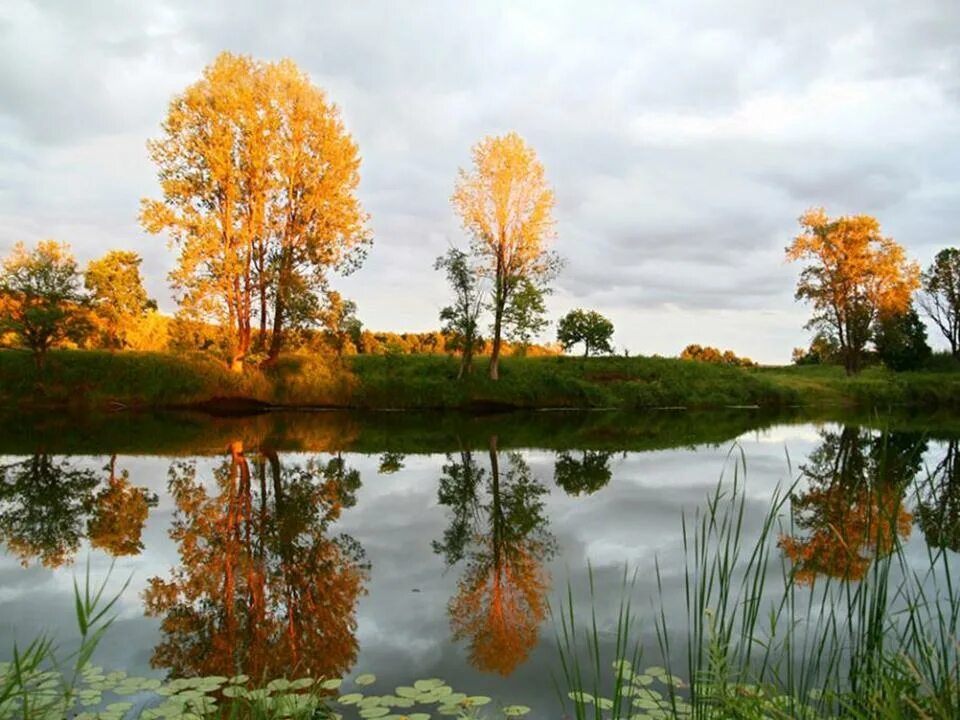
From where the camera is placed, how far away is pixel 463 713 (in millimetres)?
3957

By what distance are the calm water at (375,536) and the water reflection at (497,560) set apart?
29 millimetres

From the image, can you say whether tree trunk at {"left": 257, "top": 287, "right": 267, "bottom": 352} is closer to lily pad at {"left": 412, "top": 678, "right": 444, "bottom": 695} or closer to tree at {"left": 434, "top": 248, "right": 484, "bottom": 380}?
tree at {"left": 434, "top": 248, "right": 484, "bottom": 380}

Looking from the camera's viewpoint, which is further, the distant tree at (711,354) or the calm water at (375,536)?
the distant tree at (711,354)

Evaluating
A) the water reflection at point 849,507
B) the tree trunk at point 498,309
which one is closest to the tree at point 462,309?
the tree trunk at point 498,309

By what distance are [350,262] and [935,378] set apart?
3859 centimetres

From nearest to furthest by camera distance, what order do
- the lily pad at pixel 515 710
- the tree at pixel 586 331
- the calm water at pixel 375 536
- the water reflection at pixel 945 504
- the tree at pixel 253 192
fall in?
the lily pad at pixel 515 710 < the calm water at pixel 375 536 < the water reflection at pixel 945 504 < the tree at pixel 253 192 < the tree at pixel 586 331

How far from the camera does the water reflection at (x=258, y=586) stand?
4.86 meters

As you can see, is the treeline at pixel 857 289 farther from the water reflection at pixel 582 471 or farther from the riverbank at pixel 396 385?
the water reflection at pixel 582 471

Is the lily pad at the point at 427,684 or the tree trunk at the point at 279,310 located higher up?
the tree trunk at the point at 279,310

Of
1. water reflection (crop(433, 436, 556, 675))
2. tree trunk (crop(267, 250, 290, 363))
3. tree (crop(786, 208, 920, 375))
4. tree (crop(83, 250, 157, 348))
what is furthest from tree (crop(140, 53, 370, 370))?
tree (crop(786, 208, 920, 375))

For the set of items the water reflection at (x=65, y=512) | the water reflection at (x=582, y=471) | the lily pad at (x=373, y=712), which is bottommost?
the lily pad at (x=373, y=712)

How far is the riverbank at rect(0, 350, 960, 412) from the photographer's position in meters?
28.4

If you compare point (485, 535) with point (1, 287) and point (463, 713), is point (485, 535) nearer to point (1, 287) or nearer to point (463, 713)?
point (463, 713)

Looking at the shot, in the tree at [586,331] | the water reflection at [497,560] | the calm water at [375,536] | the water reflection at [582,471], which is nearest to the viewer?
the calm water at [375,536]
